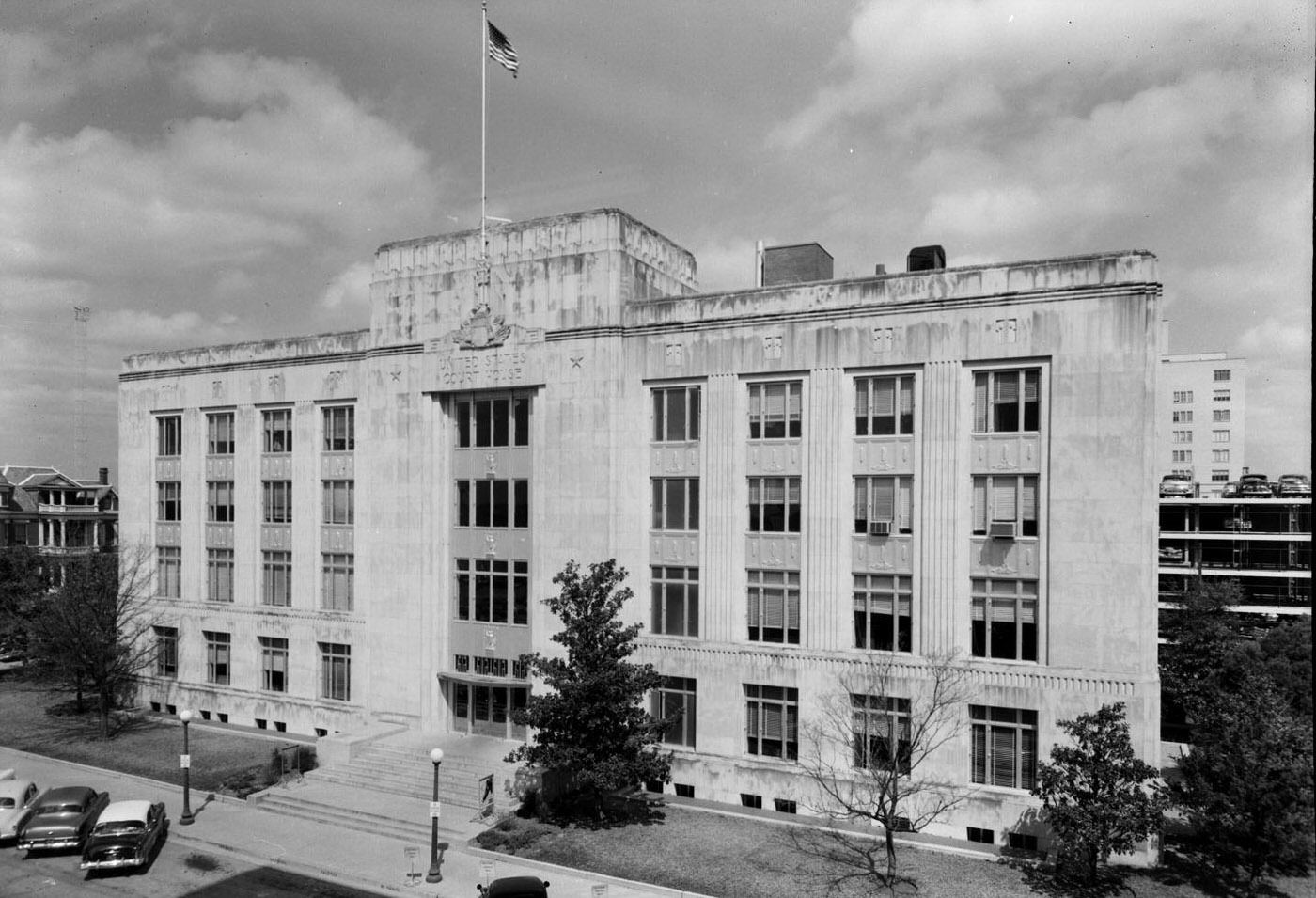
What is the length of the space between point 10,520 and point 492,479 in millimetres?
65185

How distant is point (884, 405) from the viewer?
92.4 feet

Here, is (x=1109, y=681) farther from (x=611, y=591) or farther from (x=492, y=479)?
(x=492, y=479)

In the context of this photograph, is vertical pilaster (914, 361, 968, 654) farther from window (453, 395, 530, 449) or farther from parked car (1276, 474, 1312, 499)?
parked car (1276, 474, 1312, 499)

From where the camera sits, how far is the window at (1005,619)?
26047 millimetres

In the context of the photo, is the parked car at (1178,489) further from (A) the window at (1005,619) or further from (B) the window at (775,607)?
(B) the window at (775,607)

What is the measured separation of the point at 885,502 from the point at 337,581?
24.2 meters

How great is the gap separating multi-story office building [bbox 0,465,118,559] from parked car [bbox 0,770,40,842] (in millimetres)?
54957

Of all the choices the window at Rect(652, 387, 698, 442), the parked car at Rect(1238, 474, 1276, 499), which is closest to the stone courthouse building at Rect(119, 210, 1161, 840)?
the window at Rect(652, 387, 698, 442)

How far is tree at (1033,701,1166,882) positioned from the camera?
21.2 m

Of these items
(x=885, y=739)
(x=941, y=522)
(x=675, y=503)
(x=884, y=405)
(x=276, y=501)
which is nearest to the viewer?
(x=941, y=522)

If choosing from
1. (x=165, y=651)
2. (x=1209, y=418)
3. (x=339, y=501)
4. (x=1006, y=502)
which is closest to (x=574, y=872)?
(x=1006, y=502)

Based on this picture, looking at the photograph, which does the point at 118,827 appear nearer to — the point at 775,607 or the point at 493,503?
the point at 493,503

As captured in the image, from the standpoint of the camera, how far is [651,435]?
31812 millimetres

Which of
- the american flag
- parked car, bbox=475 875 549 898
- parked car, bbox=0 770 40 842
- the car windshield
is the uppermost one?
the american flag
